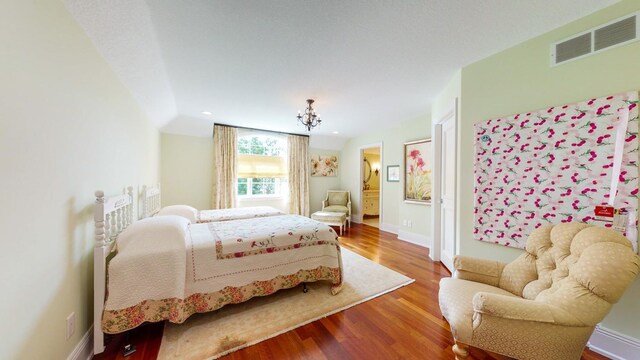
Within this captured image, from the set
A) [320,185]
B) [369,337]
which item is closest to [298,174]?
[320,185]

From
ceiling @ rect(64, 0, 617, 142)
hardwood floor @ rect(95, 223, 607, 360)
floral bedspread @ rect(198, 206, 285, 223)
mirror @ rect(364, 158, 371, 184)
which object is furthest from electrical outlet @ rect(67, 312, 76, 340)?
mirror @ rect(364, 158, 371, 184)

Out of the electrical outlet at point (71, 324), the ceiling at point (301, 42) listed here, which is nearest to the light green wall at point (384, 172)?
the ceiling at point (301, 42)

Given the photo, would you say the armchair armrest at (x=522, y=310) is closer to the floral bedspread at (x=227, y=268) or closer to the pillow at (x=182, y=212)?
the floral bedspread at (x=227, y=268)

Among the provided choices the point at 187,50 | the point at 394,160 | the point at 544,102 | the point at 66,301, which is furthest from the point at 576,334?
the point at 394,160

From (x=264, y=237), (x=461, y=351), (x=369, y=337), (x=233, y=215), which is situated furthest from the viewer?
(x=233, y=215)

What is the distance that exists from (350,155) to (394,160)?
1.60m

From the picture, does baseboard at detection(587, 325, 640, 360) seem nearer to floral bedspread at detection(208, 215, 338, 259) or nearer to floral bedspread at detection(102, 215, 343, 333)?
floral bedspread at detection(102, 215, 343, 333)

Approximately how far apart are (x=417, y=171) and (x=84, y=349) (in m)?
4.72

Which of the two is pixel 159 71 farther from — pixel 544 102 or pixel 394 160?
pixel 394 160

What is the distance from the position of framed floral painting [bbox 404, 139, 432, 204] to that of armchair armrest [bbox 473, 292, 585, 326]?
295cm

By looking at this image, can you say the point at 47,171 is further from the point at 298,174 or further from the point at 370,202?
the point at 370,202

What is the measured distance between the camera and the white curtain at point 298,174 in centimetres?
562

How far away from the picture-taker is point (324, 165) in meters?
6.23

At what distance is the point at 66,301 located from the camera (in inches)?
50.9
